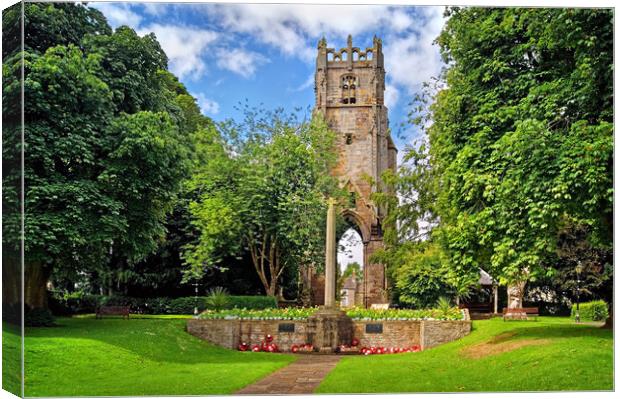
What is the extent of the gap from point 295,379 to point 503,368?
410 cm

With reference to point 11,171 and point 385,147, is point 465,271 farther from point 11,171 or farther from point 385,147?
point 385,147

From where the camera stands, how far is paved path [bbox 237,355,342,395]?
12.7 metres

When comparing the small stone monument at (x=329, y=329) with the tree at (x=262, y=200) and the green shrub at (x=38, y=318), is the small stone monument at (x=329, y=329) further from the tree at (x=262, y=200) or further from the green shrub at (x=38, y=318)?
the tree at (x=262, y=200)

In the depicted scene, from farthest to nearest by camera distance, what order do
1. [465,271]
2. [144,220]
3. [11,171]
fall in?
[144,220], [465,271], [11,171]

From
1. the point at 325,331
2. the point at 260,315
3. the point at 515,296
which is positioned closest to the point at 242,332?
the point at 260,315

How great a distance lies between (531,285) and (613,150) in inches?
950

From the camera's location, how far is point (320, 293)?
37.1 meters

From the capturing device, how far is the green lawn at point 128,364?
486 inches

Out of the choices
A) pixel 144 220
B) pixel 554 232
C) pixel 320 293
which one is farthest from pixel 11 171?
pixel 320 293

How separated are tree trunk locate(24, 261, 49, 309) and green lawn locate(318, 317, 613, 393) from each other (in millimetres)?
→ 9414

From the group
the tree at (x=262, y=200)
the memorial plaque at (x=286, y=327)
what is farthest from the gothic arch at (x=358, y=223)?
the memorial plaque at (x=286, y=327)

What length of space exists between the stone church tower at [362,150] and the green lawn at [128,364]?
12.6 metres

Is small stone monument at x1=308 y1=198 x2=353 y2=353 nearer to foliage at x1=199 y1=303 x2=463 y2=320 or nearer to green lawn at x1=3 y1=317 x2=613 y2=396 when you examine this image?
foliage at x1=199 y1=303 x2=463 y2=320

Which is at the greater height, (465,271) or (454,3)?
(454,3)
